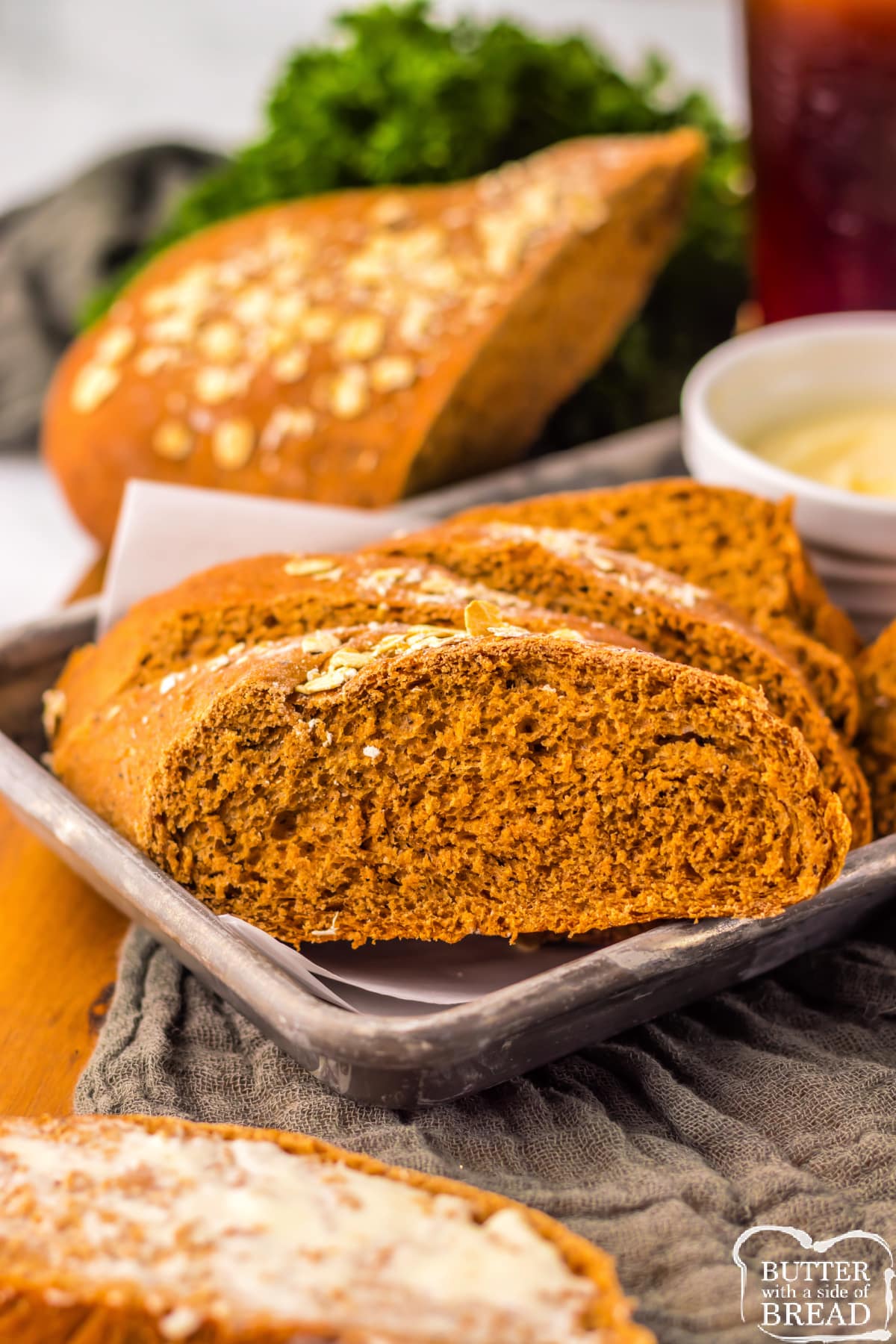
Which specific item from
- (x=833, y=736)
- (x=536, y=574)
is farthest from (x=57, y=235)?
(x=833, y=736)

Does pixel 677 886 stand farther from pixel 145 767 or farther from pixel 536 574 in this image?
pixel 145 767

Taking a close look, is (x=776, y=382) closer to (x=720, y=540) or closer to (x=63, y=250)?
(x=720, y=540)

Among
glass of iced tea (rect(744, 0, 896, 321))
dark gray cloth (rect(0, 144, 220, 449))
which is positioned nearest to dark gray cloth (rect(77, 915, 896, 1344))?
glass of iced tea (rect(744, 0, 896, 321))

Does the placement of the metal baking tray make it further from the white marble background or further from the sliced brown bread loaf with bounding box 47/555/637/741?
the white marble background

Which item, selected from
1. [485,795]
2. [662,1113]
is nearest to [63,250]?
[485,795]

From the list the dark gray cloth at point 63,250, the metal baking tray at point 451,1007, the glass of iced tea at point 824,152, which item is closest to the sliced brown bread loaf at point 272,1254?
the metal baking tray at point 451,1007

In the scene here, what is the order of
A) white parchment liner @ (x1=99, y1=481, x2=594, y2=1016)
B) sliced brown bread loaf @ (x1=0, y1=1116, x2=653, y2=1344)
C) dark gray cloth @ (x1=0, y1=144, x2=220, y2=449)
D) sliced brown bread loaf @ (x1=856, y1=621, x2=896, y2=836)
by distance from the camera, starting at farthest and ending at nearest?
1. dark gray cloth @ (x1=0, y1=144, x2=220, y2=449)
2. sliced brown bread loaf @ (x1=856, y1=621, x2=896, y2=836)
3. white parchment liner @ (x1=99, y1=481, x2=594, y2=1016)
4. sliced brown bread loaf @ (x1=0, y1=1116, x2=653, y2=1344)
